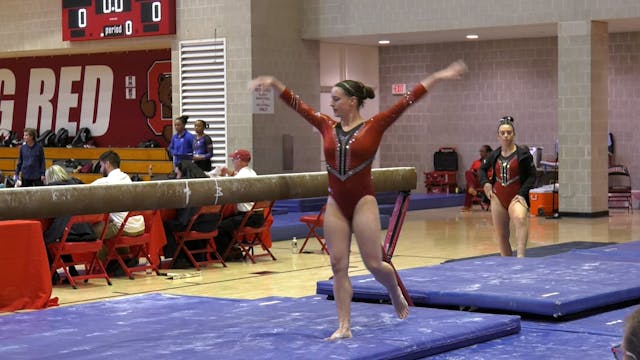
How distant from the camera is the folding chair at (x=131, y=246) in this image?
1111 centimetres

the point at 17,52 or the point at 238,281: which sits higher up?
the point at 17,52

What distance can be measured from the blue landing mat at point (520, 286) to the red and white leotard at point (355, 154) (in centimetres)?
155

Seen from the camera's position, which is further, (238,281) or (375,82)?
(375,82)

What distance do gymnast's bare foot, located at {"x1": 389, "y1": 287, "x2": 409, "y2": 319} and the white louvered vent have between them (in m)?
13.3

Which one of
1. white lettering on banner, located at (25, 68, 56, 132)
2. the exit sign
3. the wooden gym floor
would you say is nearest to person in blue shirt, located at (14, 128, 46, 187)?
the wooden gym floor

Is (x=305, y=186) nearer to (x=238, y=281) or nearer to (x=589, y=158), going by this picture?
(x=238, y=281)

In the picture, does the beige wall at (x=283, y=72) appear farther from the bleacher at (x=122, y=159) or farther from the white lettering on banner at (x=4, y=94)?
the white lettering on banner at (x=4, y=94)

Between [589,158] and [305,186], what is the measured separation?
34.6 feet

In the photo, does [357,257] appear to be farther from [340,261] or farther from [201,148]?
[340,261]

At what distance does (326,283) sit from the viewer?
28.4ft

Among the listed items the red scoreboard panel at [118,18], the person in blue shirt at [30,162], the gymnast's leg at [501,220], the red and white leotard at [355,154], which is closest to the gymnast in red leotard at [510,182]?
the gymnast's leg at [501,220]

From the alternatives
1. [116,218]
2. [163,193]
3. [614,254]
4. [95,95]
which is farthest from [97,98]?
[163,193]

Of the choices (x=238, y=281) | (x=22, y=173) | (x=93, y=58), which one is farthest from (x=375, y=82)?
(x=238, y=281)

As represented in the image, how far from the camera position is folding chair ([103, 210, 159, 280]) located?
36.4ft
